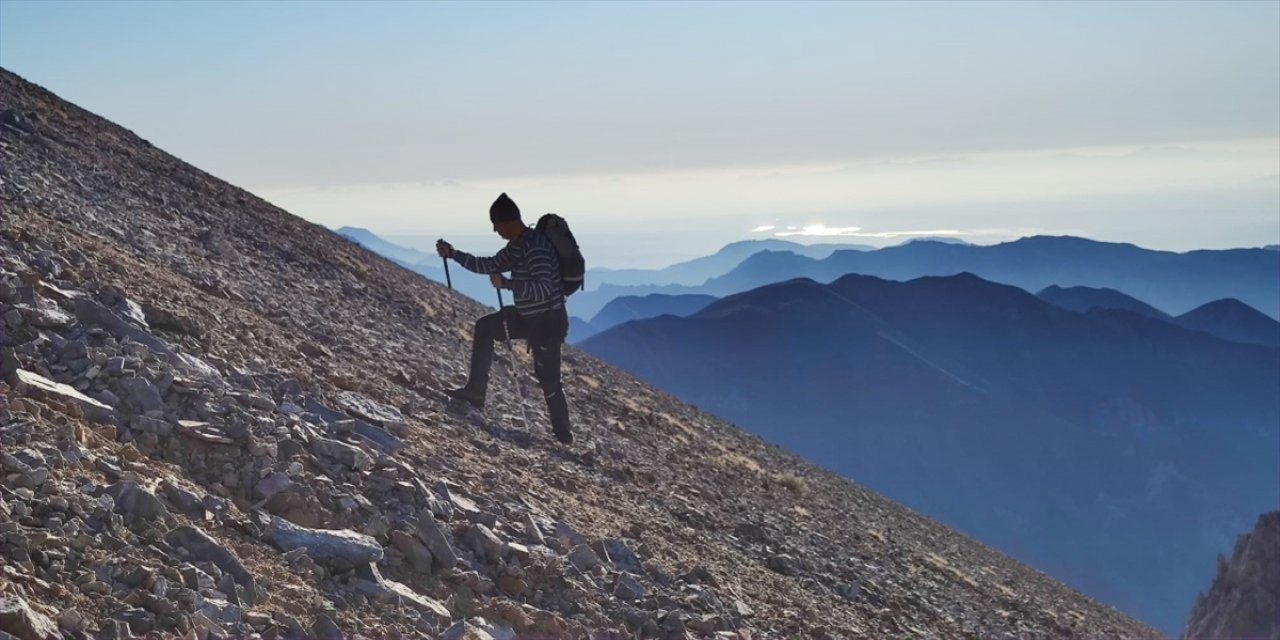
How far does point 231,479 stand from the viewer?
311 inches

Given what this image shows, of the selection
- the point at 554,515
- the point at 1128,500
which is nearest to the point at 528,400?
the point at 554,515

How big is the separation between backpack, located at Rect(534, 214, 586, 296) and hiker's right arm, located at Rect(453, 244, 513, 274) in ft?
1.58

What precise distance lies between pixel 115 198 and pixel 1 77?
8.99 metres

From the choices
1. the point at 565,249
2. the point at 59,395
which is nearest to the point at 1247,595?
the point at 565,249

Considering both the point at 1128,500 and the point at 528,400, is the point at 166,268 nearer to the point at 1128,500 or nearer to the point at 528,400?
the point at 528,400

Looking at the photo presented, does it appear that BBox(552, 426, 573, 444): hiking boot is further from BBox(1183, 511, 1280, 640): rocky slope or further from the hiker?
BBox(1183, 511, 1280, 640): rocky slope

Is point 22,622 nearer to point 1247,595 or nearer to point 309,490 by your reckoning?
point 309,490

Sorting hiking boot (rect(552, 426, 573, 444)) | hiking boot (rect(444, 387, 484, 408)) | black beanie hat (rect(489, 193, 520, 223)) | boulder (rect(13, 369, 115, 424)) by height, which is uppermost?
black beanie hat (rect(489, 193, 520, 223))

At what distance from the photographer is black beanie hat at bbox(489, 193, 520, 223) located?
485 inches

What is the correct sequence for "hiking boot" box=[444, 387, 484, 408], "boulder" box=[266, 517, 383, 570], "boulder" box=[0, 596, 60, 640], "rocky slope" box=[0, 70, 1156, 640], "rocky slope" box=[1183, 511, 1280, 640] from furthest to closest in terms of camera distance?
1. "rocky slope" box=[1183, 511, 1280, 640]
2. "hiking boot" box=[444, 387, 484, 408]
3. "boulder" box=[266, 517, 383, 570]
4. "rocky slope" box=[0, 70, 1156, 640]
5. "boulder" box=[0, 596, 60, 640]

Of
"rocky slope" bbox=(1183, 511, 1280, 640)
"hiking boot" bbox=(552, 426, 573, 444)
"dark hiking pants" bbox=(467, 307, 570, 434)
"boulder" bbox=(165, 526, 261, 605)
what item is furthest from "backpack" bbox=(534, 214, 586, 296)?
"rocky slope" bbox=(1183, 511, 1280, 640)

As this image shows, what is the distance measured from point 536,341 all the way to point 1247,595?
71.1ft

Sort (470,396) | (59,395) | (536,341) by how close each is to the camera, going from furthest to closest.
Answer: (470,396) → (536,341) → (59,395)

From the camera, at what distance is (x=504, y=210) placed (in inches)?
486
